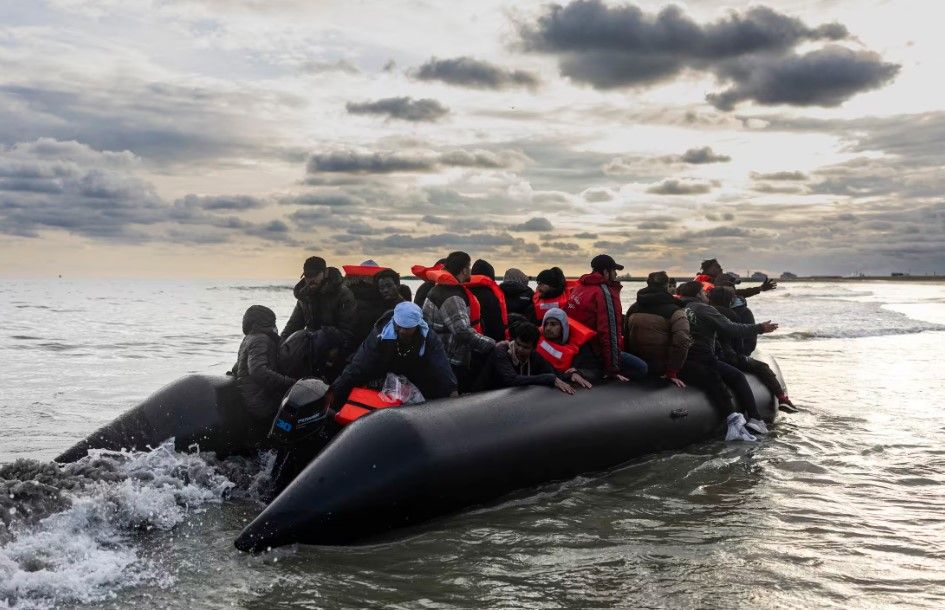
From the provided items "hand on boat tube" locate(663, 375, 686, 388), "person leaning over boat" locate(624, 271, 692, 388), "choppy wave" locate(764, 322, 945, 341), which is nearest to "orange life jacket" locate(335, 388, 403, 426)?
"person leaning over boat" locate(624, 271, 692, 388)

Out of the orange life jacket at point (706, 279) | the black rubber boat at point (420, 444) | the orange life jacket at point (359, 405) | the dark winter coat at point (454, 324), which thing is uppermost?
the orange life jacket at point (706, 279)

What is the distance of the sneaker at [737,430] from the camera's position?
996 centimetres

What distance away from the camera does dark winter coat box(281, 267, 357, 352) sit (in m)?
8.12

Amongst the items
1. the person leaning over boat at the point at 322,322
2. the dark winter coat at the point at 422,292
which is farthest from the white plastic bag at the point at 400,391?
the dark winter coat at the point at 422,292

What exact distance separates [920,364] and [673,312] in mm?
11924

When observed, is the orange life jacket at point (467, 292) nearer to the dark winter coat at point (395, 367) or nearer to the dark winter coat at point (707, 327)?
the dark winter coat at point (395, 367)

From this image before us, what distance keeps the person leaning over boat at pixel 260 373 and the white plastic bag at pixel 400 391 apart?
1.20m

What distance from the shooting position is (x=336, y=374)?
8.10 meters

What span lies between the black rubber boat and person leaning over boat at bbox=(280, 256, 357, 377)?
0.73 m

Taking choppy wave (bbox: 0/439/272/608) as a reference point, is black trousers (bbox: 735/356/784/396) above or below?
above

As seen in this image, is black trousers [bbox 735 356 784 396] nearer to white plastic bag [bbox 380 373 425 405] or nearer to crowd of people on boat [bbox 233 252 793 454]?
crowd of people on boat [bbox 233 252 793 454]

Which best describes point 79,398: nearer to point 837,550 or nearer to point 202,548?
point 202,548

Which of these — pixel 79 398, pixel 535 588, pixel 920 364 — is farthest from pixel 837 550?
pixel 920 364

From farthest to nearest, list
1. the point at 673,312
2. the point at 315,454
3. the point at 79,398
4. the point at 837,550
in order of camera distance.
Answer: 1. the point at 79,398
2. the point at 673,312
3. the point at 315,454
4. the point at 837,550
